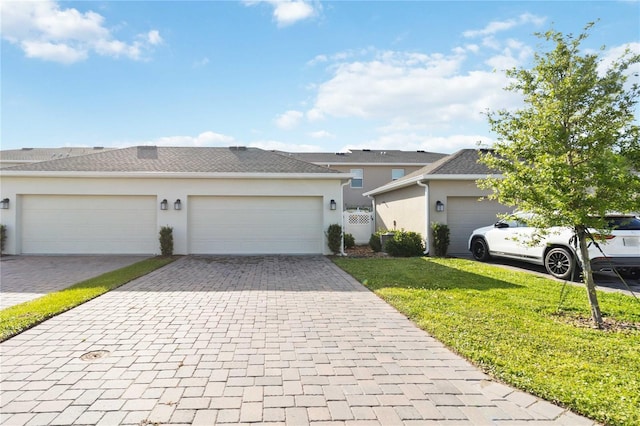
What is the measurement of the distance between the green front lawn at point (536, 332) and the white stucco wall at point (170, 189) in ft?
16.5

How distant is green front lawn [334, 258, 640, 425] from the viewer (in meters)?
2.75

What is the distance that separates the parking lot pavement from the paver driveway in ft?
6.45

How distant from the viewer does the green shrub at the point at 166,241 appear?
11.4 metres

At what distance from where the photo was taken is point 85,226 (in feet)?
38.6

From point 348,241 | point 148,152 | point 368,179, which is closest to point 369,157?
point 368,179

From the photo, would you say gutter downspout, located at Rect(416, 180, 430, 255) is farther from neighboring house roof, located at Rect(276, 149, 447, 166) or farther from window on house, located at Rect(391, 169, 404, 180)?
window on house, located at Rect(391, 169, 404, 180)

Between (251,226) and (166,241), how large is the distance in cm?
301

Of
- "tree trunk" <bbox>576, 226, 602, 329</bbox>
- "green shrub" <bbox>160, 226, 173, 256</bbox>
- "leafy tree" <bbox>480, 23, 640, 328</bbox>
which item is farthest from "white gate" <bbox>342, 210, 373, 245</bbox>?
"tree trunk" <bbox>576, 226, 602, 329</bbox>

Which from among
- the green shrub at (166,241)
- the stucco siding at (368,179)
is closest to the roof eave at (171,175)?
the green shrub at (166,241)

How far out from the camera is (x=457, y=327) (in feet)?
14.1

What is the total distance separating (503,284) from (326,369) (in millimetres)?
5554

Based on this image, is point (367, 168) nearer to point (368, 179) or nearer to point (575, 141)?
point (368, 179)

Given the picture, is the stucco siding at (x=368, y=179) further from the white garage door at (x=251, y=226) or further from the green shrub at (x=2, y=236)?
the green shrub at (x=2, y=236)

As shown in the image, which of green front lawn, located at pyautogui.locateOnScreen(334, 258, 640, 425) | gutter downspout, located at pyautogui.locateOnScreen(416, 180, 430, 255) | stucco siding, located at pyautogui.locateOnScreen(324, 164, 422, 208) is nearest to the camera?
green front lawn, located at pyautogui.locateOnScreen(334, 258, 640, 425)
